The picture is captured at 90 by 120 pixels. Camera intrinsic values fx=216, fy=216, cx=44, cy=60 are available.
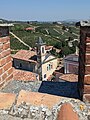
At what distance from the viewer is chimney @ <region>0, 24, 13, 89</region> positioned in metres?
3.20

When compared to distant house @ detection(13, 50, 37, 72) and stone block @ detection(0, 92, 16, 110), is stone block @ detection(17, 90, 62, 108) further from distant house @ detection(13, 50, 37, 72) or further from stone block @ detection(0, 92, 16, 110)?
distant house @ detection(13, 50, 37, 72)

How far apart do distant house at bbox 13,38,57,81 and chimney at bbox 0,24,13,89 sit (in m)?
24.9

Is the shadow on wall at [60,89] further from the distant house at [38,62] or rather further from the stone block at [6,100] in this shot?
the distant house at [38,62]

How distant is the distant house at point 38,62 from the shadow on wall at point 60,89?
25064 mm

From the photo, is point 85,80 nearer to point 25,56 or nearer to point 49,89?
point 49,89

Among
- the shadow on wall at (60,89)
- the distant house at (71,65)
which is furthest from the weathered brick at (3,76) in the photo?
the distant house at (71,65)

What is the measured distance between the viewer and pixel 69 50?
151ft

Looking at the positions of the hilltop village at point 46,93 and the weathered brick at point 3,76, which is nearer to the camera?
the hilltop village at point 46,93

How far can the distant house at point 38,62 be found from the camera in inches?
1189

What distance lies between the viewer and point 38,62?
1203 inches

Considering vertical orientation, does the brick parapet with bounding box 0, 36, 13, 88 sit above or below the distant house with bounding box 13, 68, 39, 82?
above

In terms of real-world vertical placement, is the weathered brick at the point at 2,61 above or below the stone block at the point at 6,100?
above

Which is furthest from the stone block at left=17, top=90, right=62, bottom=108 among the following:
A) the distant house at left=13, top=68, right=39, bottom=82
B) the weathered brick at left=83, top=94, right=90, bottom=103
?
the distant house at left=13, top=68, right=39, bottom=82

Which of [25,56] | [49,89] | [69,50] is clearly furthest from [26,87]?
[69,50]
